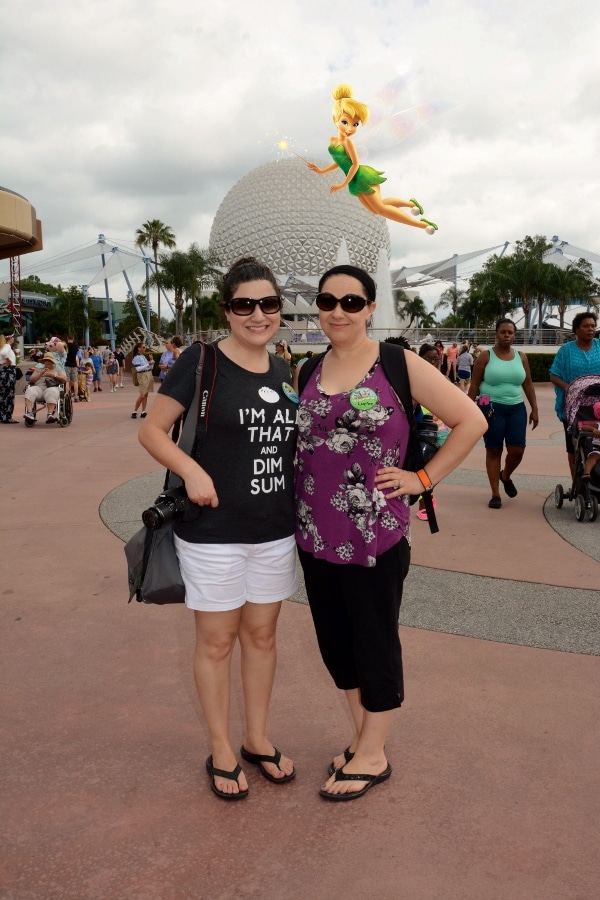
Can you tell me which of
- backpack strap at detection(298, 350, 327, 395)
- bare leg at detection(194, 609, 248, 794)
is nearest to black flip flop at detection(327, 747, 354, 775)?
bare leg at detection(194, 609, 248, 794)

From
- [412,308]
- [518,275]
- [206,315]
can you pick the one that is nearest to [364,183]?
[518,275]

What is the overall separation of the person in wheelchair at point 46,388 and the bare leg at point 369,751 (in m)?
11.3

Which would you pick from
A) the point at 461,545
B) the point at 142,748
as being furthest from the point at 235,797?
the point at 461,545

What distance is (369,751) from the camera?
8.25 feet

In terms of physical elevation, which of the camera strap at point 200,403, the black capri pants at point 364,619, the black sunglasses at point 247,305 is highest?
the black sunglasses at point 247,305

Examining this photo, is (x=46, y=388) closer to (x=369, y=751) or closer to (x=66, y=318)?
(x=369, y=751)

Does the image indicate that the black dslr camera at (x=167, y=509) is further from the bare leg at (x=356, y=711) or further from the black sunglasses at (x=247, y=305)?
the bare leg at (x=356, y=711)

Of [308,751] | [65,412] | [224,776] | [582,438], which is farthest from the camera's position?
[65,412]

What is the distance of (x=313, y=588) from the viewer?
2529 mm

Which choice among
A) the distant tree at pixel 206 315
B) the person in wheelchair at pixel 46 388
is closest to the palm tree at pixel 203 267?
the distant tree at pixel 206 315

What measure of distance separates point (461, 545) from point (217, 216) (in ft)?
202

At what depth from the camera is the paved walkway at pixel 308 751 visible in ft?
6.79

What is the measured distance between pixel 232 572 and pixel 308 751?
848 millimetres

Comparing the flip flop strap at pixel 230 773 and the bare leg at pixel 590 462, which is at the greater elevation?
the bare leg at pixel 590 462
